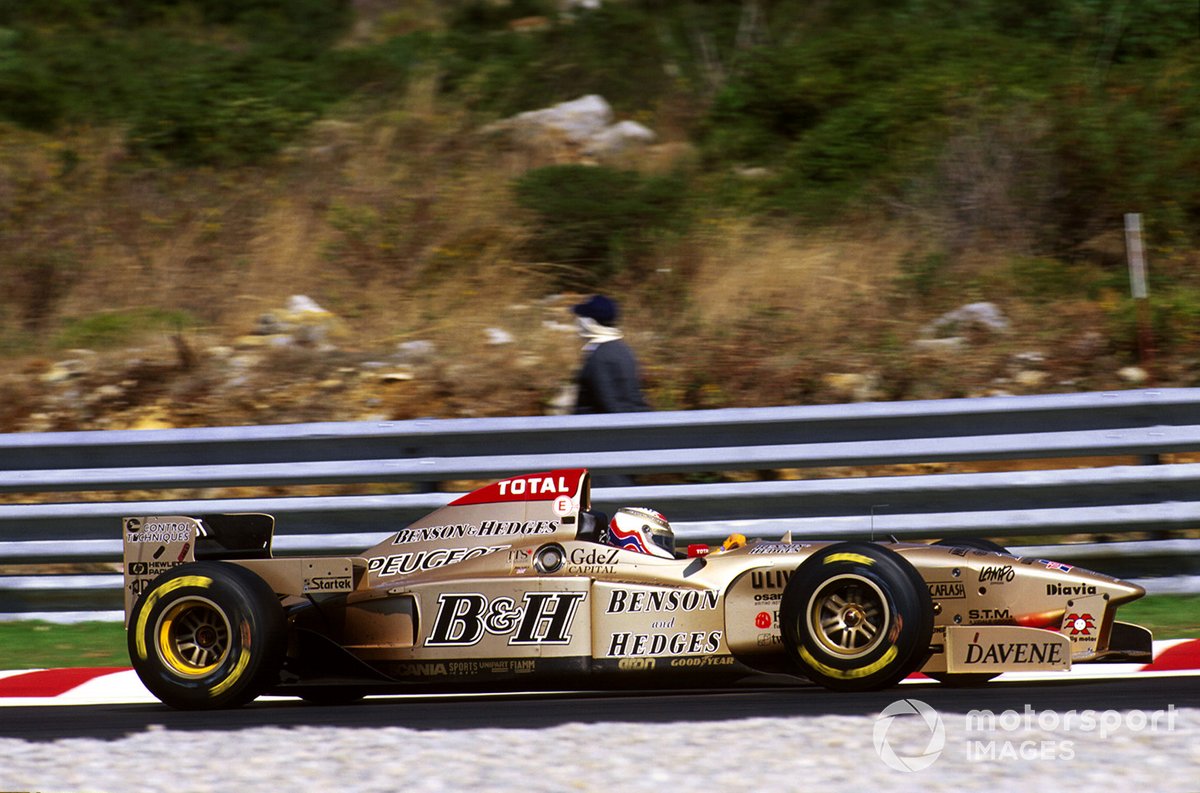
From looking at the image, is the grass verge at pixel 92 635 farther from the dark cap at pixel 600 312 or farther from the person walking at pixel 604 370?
the dark cap at pixel 600 312

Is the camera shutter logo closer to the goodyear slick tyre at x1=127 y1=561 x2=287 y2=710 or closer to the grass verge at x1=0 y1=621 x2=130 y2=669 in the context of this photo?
the goodyear slick tyre at x1=127 y1=561 x2=287 y2=710

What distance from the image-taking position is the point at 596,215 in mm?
12070

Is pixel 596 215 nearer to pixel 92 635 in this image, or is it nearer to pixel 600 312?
pixel 600 312

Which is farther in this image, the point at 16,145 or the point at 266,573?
the point at 16,145

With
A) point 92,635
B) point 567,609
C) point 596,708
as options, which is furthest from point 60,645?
point 596,708

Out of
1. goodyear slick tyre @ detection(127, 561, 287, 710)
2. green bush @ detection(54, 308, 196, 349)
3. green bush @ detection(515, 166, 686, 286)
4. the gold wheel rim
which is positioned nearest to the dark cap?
goodyear slick tyre @ detection(127, 561, 287, 710)

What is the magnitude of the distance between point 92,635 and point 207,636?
180cm

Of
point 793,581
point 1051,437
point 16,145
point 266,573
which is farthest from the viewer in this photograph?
point 16,145

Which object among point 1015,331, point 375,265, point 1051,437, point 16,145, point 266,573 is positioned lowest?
point 266,573

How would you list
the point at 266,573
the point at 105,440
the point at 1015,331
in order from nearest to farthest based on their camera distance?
the point at 266,573, the point at 105,440, the point at 1015,331

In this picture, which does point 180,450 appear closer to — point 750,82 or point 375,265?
point 375,265

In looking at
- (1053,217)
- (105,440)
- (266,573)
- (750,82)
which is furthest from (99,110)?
(266,573)

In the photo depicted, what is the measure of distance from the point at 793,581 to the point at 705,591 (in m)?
0.37

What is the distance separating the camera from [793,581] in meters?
5.30
